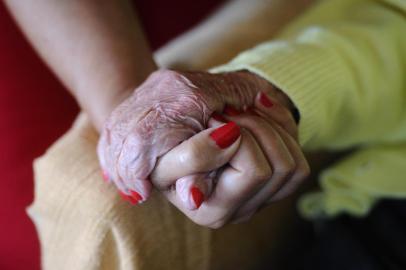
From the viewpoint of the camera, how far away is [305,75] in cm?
52

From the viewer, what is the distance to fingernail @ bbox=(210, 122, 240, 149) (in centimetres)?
39

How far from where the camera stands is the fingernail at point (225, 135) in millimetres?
385

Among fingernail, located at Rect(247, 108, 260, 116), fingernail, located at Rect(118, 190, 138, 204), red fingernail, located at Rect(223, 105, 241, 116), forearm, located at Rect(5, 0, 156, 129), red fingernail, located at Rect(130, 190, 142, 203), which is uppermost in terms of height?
forearm, located at Rect(5, 0, 156, 129)

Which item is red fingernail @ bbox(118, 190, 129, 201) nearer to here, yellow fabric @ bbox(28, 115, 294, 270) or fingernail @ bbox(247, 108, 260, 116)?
yellow fabric @ bbox(28, 115, 294, 270)

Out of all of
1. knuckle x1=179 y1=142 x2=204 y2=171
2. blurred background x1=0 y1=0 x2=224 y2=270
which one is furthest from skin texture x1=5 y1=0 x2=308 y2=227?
blurred background x1=0 y1=0 x2=224 y2=270

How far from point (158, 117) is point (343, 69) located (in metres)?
0.26

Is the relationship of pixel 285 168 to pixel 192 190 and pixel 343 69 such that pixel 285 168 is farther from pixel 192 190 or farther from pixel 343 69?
pixel 343 69

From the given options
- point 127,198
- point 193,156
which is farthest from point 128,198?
point 193,156

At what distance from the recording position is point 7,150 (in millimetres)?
604

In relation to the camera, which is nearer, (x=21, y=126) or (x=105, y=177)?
(x=105, y=177)

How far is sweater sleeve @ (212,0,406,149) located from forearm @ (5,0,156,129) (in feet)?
0.40

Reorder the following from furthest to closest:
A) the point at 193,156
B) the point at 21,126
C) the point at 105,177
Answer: the point at 21,126 < the point at 105,177 < the point at 193,156

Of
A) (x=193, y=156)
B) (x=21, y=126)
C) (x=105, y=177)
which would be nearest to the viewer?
(x=193, y=156)

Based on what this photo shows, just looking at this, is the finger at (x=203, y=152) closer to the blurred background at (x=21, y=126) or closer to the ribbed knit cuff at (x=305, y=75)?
the ribbed knit cuff at (x=305, y=75)
